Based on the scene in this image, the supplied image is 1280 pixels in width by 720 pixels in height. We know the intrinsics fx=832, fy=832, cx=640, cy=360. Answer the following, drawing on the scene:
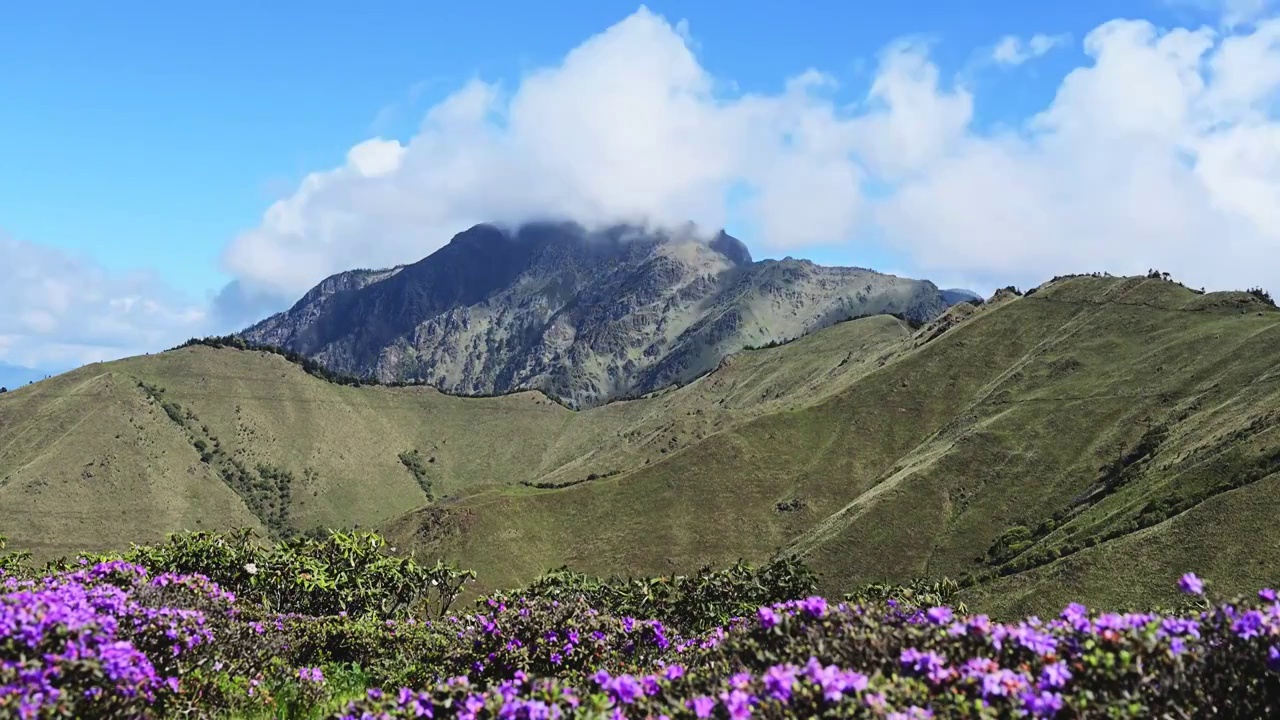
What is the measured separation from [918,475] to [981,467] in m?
8.36

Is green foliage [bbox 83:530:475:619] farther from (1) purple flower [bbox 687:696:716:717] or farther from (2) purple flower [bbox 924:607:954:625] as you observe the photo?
(2) purple flower [bbox 924:607:954:625]

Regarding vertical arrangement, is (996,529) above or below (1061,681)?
below

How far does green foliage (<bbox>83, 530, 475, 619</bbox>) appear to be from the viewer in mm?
25766

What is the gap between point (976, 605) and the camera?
233 ft

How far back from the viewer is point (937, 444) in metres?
128

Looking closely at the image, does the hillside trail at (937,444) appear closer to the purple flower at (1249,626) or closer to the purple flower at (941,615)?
the purple flower at (941,615)

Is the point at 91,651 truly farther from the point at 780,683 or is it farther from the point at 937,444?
the point at 937,444

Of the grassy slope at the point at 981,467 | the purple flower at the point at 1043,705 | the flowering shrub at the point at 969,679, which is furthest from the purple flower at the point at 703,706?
the grassy slope at the point at 981,467

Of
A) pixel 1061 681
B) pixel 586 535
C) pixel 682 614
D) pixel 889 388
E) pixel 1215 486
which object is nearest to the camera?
pixel 1061 681

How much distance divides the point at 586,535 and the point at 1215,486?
84080mm

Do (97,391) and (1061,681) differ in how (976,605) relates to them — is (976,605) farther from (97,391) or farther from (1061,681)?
(97,391)

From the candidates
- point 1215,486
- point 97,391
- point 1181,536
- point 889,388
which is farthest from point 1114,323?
point 97,391

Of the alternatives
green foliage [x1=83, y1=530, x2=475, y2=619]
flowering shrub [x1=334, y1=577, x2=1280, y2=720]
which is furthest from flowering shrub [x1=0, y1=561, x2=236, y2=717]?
green foliage [x1=83, y1=530, x2=475, y2=619]

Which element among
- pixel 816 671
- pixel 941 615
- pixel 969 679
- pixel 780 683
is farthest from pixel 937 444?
pixel 780 683
